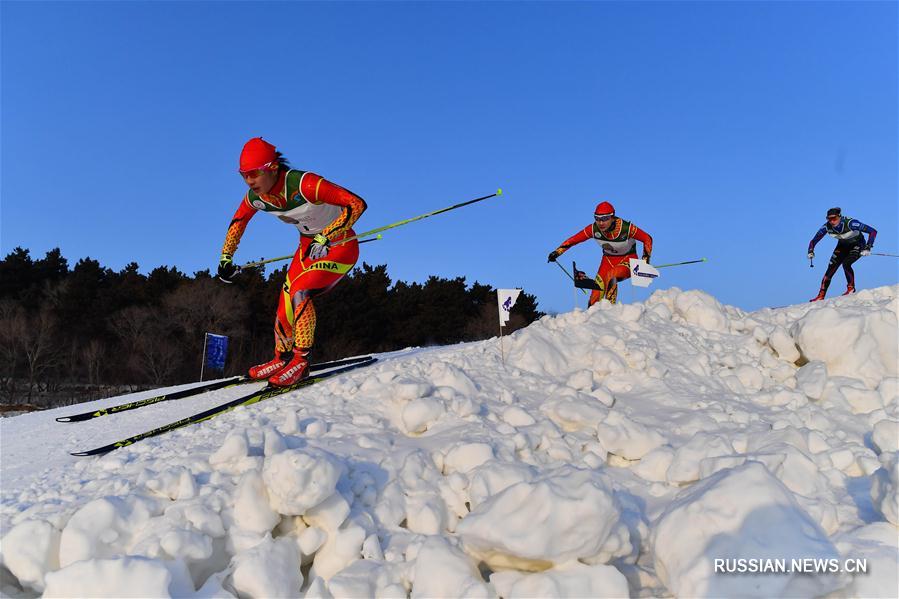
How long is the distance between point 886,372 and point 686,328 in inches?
83.0

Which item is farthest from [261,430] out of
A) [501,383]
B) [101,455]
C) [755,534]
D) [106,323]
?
[106,323]

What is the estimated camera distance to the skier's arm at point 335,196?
544 cm

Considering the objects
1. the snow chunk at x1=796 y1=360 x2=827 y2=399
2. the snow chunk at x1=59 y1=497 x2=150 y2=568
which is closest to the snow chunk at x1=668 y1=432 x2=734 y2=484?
the snow chunk at x1=796 y1=360 x2=827 y2=399

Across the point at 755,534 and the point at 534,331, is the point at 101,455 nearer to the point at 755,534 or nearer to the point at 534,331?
the point at 755,534

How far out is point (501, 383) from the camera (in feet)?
17.7

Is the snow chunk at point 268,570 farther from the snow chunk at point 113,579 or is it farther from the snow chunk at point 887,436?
the snow chunk at point 887,436

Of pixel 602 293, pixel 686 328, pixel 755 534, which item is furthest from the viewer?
pixel 602 293

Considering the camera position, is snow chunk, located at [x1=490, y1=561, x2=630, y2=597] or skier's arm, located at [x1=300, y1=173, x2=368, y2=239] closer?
snow chunk, located at [x1=490, y1=561, x2=630, y2=597]

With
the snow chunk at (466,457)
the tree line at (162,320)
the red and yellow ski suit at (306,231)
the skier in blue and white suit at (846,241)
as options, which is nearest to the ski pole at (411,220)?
the red and yellow ski suit at (306,231)

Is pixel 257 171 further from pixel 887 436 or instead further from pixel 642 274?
pixel 642 274

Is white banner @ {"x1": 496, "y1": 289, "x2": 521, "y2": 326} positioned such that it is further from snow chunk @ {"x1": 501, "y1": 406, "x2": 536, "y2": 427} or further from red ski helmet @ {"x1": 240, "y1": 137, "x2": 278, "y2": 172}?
red ski helmet @ {"x1": 240, "y1": 137, "x2": 278, "y2": 172}

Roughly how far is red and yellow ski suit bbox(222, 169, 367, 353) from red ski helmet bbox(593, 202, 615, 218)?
499cm

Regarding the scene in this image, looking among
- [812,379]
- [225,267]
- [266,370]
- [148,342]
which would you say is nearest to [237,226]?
[225,267]

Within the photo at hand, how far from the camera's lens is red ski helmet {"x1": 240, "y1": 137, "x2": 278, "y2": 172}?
5195 mm
